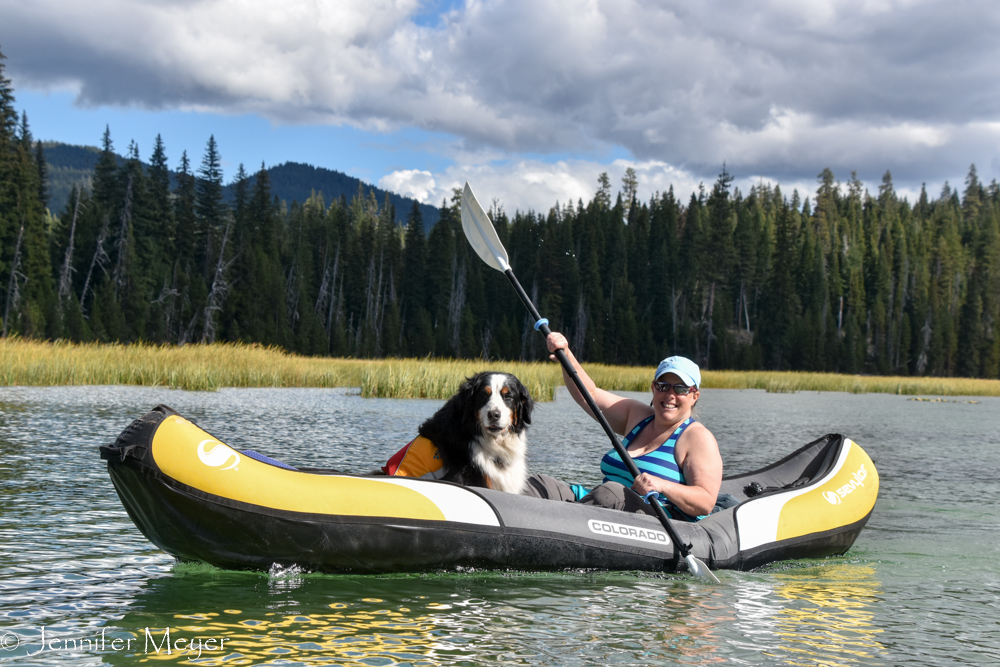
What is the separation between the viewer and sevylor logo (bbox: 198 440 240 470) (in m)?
4.31

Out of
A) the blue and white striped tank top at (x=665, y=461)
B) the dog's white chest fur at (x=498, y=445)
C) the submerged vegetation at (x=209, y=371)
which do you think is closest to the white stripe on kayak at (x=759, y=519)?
the blue and white striped tank top at (x=665, y=461)

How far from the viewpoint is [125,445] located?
4230mm

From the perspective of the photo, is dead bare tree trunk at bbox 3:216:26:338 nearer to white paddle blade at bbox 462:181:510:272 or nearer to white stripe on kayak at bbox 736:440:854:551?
white paddle blade at bbox 462:181:510:272

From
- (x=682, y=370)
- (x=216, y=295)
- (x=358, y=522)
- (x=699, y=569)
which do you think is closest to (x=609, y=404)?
(x=682, y=370)

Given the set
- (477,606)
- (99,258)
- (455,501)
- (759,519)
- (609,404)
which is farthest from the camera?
(99,258)

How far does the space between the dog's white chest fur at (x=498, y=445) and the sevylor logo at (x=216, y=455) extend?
4.98 feet

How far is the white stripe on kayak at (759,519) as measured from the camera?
5.26 m

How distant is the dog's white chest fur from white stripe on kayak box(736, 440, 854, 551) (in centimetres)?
149

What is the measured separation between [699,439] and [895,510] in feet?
12.8

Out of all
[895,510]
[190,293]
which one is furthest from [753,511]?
[190,293]

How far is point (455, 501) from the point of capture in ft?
15.3

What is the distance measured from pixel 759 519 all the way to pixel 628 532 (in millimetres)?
1052

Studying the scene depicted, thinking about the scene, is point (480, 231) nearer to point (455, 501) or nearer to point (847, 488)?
point (455, 501)

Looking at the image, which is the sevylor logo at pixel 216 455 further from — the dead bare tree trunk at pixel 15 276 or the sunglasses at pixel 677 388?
the dead bare tree trunk at pixel 15 276
